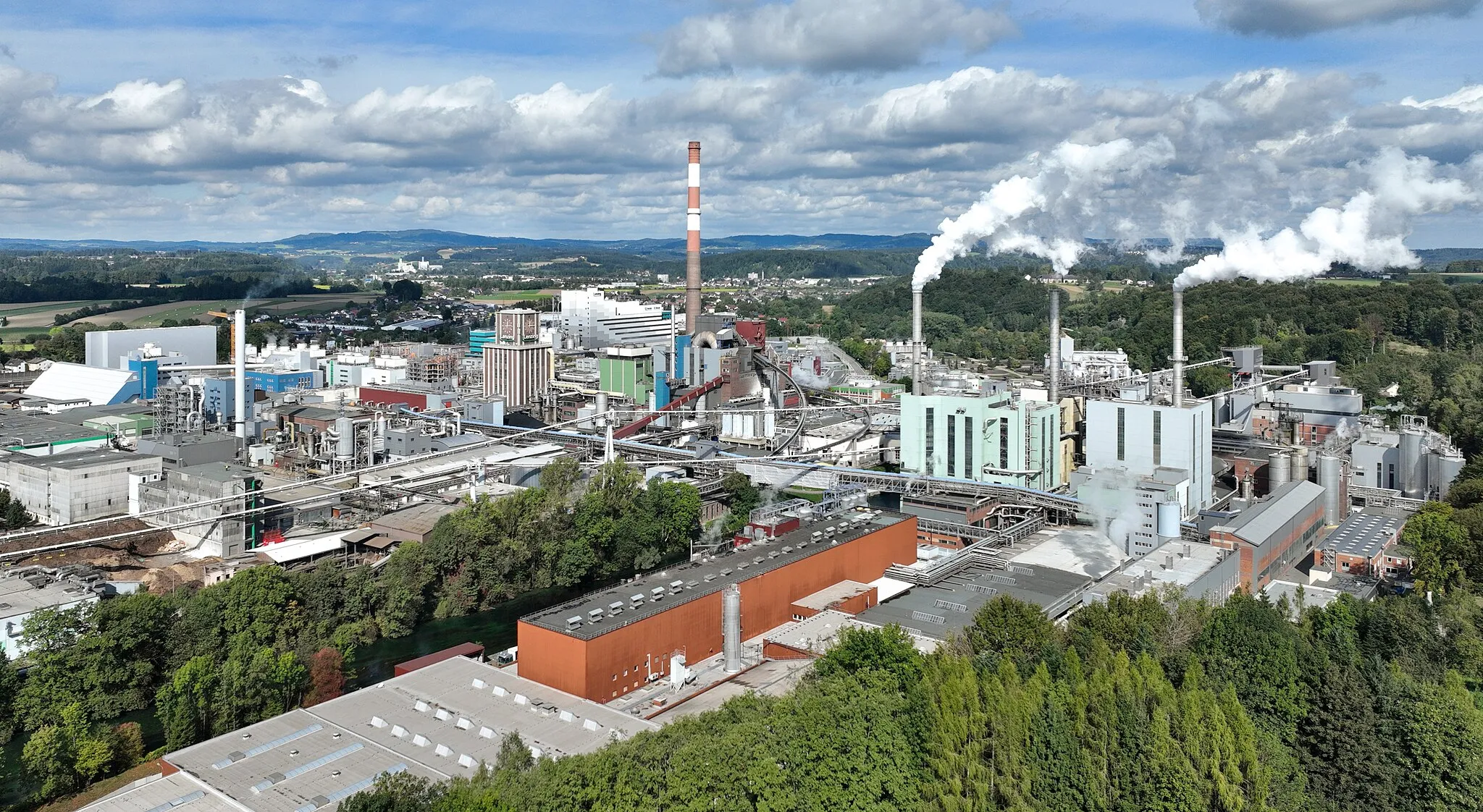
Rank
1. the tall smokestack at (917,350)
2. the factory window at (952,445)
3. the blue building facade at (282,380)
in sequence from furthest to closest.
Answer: the blue building facade at (282,380) < the tall smokestack at (917,350) < the factory window at (952,445)

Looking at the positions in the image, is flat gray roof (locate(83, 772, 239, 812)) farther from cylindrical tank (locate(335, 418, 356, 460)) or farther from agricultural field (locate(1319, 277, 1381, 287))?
agricultural field (locate(1319, 277, 1381, 287))

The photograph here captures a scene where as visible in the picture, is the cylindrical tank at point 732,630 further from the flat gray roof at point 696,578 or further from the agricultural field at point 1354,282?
the agricultural field at point 1354,282

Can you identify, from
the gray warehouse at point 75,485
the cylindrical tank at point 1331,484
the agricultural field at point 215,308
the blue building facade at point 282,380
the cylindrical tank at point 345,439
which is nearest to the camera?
the gray warehouse at point 75,485

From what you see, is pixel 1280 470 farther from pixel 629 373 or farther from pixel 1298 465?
pixel 629 373

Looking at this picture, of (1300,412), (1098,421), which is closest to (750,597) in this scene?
(1098,421)

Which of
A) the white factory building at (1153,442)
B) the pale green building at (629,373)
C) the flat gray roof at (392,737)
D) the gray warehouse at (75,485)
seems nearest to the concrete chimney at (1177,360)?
the white factory building at (1153,442)

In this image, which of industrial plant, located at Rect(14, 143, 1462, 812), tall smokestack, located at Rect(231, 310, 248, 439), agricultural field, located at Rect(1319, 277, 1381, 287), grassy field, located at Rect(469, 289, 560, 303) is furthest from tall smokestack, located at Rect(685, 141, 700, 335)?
grassy field, located at Rect(469, 289, 560, 303)
